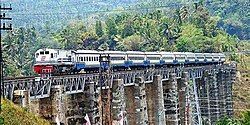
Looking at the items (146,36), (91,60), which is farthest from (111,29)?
(91,60)

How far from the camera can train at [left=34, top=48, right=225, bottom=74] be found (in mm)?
45375

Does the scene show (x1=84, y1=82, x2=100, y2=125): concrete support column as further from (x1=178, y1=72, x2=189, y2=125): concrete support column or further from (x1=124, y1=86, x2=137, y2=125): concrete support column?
(x1=178, y1=72, x2=189, y2=125): concrete support column

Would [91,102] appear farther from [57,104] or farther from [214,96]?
[214,96]

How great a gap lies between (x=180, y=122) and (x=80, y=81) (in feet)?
75.3

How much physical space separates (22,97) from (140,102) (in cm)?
1782

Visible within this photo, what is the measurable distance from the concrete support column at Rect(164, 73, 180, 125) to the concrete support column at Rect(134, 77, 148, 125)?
804 centimetres

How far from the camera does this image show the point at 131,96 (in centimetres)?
5191

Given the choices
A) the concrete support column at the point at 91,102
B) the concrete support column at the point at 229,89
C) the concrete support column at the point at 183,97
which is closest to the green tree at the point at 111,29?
the concrete support column at the point at 229,89

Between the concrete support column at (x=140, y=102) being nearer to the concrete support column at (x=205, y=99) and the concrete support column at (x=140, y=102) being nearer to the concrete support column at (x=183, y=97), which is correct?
the concrete support column at (x=183, y=97)

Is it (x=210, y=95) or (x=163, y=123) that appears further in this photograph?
(x=210, y=95)

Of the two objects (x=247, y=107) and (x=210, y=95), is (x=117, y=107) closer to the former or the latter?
(x=210, y=95)

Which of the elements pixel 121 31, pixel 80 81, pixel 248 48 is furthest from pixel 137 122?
pixel 248 48

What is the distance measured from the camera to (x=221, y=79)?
80375 millimetres

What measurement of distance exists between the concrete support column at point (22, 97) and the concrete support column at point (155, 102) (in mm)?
21784
